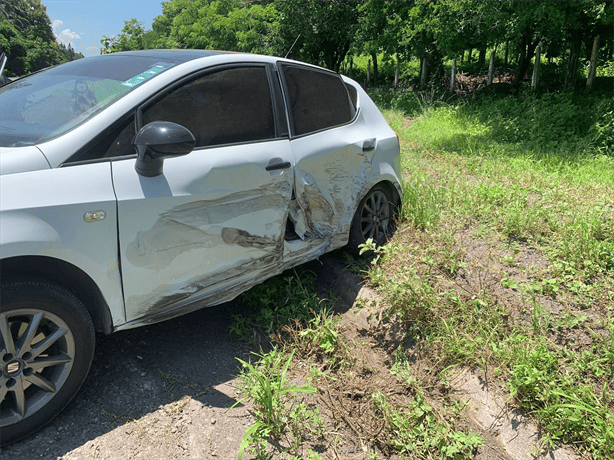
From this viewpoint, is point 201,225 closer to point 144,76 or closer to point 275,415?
point 144,76

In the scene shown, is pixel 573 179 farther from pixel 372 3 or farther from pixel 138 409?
pixel 372 3

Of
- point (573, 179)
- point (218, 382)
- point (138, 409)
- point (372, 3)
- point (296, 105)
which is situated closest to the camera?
point (138, 409)

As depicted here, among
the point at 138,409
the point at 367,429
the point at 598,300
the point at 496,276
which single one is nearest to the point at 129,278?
the point at 138,409

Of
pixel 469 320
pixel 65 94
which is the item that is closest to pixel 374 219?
pixel 469 320

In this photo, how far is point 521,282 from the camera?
3789 mm

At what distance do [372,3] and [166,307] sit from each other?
18327mm

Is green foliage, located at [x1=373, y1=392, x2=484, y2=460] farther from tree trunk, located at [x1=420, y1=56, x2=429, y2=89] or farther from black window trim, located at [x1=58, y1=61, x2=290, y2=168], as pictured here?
tree trunk, located at [x1=420, y1=56, x2=429, y2=89]

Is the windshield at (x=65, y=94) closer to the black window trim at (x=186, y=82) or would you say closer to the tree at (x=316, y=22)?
the black window trim at (x=186, y=82)

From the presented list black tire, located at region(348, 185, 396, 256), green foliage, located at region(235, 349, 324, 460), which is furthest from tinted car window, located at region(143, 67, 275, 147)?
green foliage, located at region(235, 349, 324, 460)

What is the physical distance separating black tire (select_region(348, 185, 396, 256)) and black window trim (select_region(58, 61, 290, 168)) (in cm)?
116

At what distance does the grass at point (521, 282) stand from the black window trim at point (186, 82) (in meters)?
1.50

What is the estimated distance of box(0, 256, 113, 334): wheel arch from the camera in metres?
2.13

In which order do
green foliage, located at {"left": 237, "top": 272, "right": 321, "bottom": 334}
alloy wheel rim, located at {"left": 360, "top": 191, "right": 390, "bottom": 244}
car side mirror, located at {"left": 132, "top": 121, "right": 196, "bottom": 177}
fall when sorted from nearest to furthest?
car side mirror, located at {"left": 132, "top": 121, "right": 196, "bottom": 177} → green foliage, located at {"left": 237, "top": 272, "right": 321, "bottom": 334} → alloy wheel rim, located at {"left": 360, "top": 191, "right": 390, "bottom": 244}

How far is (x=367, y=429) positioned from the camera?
2.73m
